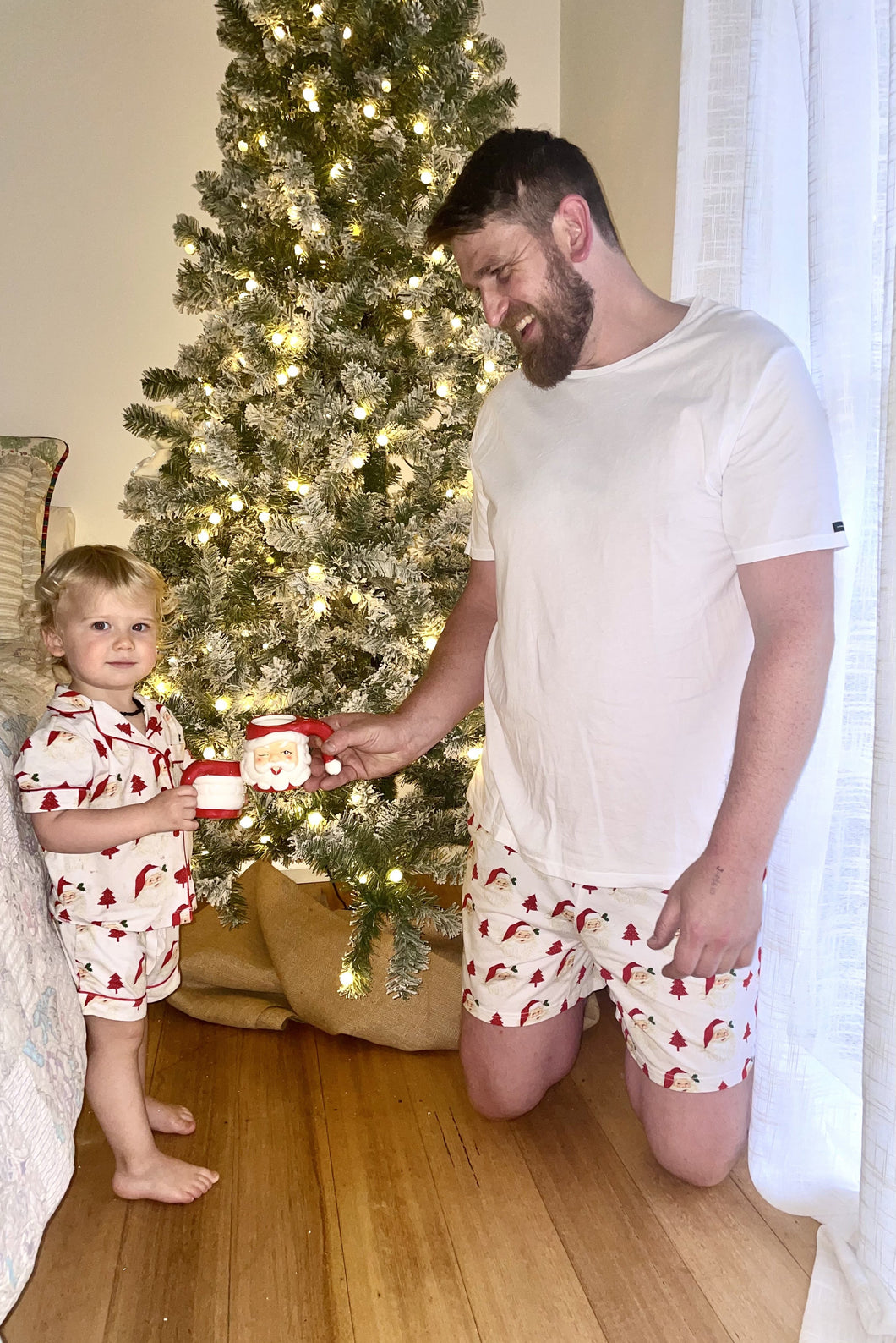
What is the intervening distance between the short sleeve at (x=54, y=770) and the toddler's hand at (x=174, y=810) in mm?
100

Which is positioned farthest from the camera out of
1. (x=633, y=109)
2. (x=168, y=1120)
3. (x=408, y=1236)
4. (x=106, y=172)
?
(x=106, y=172)

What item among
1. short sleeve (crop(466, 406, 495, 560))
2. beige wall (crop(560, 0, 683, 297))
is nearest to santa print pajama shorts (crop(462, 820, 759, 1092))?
short sleeve (crop(466, 406, 495, 560))

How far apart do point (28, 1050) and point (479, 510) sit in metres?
0.98

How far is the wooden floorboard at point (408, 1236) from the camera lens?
1227mm

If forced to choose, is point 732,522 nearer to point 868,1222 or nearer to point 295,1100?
point 868,1222

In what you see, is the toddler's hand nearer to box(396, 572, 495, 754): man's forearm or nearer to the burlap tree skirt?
box(396, 572, 495, 754): man's forearm

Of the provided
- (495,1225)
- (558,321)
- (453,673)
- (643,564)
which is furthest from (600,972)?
(558,321)

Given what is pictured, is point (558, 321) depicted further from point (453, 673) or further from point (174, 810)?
point (174, 810)

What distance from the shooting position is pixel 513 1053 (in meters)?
1.56

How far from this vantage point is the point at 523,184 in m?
1.28

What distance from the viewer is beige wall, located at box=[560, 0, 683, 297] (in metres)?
2.10

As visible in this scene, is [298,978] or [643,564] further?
[298,978]

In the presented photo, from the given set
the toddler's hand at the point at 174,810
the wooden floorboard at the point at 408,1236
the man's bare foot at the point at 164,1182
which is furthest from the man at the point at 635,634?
the man's bare foot at the point at 164,1182

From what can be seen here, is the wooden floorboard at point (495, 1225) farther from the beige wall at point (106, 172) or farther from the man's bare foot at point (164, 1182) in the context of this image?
the beige wall at point (106, 172)
